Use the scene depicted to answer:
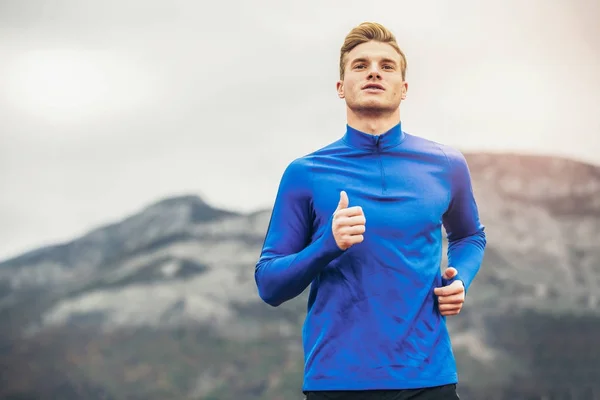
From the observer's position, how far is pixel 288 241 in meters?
1.24

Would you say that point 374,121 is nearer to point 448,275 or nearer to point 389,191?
point 389,191

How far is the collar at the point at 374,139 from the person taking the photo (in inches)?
50.5

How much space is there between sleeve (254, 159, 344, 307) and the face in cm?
14

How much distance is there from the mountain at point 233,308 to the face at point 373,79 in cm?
396

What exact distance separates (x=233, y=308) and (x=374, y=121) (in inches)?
166

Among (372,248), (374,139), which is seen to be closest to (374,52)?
(374,139)

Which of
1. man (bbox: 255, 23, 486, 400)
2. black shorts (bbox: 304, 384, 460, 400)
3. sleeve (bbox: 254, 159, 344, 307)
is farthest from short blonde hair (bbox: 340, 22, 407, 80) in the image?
black shorts (bbox: 304, 384, 460, 400)

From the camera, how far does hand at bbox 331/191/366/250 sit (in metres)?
1.07

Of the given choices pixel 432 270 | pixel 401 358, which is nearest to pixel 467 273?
pixel 432 270

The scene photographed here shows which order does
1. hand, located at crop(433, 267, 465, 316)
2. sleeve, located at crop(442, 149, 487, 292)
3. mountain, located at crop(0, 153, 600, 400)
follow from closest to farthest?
hand, located at crop(433, 267, 465, 316), sleeve, located at crop(442, 149, 487, 292), mountain, located at crop(0, 153, 600, 400)

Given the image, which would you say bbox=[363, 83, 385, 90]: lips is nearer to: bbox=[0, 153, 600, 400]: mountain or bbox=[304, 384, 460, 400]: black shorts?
bbox=[304, 384, 460, 400]: black shorts

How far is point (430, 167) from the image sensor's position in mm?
1282

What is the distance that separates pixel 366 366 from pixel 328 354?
61mm

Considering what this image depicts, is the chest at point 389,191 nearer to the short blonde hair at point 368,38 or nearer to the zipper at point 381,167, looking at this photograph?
the zipper at point 381,167
